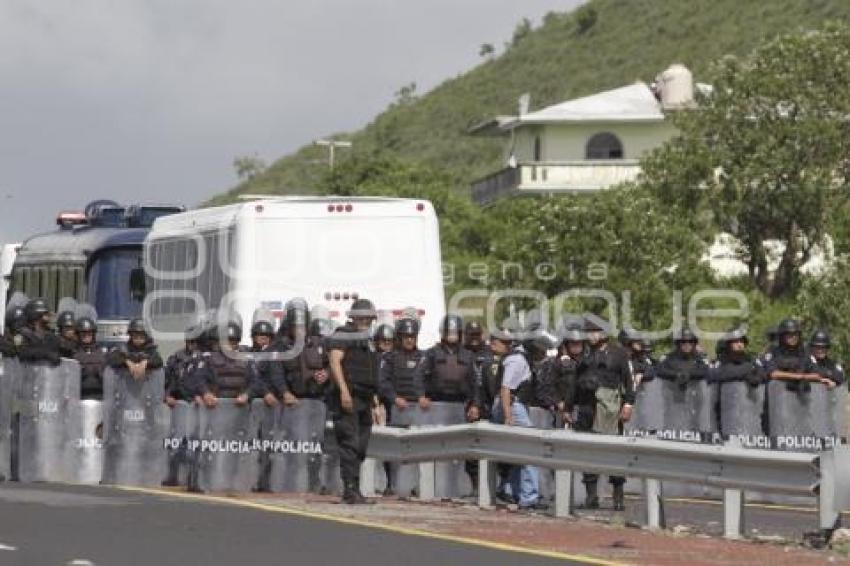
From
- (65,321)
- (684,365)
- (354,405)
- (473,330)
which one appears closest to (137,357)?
(65,321)

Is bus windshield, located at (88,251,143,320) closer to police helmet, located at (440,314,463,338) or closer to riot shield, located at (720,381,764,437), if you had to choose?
police helmet, located at (440,314,463,338)

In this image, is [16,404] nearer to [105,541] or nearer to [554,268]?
[105,541]

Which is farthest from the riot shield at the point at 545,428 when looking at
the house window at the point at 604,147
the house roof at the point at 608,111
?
the house window at the point at 604,147

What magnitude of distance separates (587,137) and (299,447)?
7591 centimetres

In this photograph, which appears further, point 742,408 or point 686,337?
point 686,337

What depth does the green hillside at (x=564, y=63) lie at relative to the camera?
12175cm

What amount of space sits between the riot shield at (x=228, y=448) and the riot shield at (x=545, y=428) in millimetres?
2551

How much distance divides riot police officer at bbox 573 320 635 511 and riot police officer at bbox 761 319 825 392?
5.08 ft

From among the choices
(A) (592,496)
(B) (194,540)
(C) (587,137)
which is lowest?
(B) (194,540)

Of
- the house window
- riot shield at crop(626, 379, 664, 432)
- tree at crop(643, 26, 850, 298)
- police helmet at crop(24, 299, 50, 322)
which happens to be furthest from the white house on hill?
police helmet at crop(24, 299, 50, 322)

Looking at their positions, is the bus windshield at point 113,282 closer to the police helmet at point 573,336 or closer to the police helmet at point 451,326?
the police helmet at point 451,326

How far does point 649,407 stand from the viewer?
2666 centimetres

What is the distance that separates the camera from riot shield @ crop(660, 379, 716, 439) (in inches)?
1045

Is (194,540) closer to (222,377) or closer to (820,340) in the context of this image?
(222,377)
